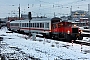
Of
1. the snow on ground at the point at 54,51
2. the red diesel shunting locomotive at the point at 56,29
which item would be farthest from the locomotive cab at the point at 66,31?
the snow on ground at the point at 54,51

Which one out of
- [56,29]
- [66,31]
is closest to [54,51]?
[66,31]

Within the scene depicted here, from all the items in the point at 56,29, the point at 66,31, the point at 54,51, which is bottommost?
the point at 56,29

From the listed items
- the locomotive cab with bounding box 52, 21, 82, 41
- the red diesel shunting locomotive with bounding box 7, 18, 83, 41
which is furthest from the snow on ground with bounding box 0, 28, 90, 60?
the red diesel shunting locomotive with bounding box 7, 18, 83, 41

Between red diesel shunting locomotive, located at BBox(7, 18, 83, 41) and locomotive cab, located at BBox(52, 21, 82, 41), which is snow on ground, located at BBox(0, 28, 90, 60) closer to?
locomotive cab, located at BBox(52, 21, 82, 41)

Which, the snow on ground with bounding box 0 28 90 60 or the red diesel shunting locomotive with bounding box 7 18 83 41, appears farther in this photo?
the red diesel shunting locomotive with bounding box 7 18 83 41

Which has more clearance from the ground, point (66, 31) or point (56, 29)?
point (66, 31)

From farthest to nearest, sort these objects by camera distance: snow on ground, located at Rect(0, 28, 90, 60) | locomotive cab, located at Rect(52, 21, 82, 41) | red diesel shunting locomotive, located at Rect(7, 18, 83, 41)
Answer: red diesel shunting locomotive, located at Rect(7, 18, 83, 41)
locomotive cab, located at Rect(52, 21, 82, 41)
snow on ground, located at Rect(0, 28, 90, 60)

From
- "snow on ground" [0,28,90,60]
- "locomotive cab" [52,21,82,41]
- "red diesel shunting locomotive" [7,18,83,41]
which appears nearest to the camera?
"snow on ground" [0,28,90,60]

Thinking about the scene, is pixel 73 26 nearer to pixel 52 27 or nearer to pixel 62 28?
pixel 62 28

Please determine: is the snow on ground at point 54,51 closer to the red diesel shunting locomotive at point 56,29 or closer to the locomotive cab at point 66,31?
the locomotive cab at point 66,31

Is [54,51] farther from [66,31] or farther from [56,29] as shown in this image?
[56,29]

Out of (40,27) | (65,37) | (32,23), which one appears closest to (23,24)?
(32,23)

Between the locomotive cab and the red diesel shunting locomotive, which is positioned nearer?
the locomotive cab

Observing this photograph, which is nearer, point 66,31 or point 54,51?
point 54,51
